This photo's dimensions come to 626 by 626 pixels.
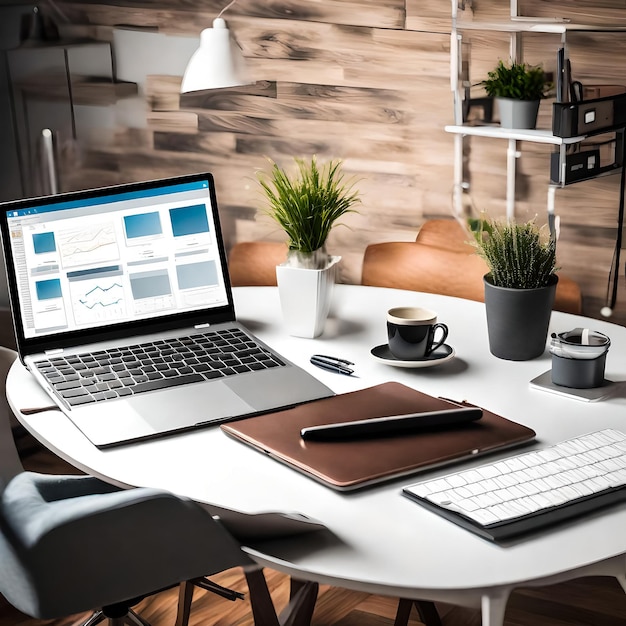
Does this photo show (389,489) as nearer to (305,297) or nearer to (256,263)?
(305,297)

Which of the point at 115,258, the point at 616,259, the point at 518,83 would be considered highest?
the point at 518,83

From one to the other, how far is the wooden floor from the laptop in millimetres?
845

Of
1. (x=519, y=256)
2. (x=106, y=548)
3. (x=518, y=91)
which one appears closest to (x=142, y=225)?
(x=519, y=256)

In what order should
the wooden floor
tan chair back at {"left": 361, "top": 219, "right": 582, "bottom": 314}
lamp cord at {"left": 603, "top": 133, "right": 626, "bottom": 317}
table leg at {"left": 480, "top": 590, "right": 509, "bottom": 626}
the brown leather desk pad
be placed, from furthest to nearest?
lamp cord at {"left": 603, "top": 133, "right": 626, "bottom": 317} < tan chair back at {"left": 361, "top": 219, "right": 582, "bottom": 314} < the wooden floor < the brown leather desk pad < table leg at {"left": 480, "top": 590, "right": 509, "bottom": 626}

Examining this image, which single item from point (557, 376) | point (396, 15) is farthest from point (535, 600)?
point (396, 15)

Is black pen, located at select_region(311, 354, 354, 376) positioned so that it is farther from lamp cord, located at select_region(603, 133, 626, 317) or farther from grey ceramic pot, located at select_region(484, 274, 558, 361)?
lamp cord, located at select_region(603, 133, 626, 317)

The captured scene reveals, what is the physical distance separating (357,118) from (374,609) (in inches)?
64.9

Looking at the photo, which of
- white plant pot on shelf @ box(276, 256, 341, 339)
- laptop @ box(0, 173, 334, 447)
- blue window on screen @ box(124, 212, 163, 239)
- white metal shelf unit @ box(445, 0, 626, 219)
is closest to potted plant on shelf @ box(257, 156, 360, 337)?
white plant pot on shelf @ box(276, 256, 341, 339)

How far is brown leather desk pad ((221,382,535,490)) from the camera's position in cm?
132

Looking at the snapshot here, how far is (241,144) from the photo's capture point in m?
3.49

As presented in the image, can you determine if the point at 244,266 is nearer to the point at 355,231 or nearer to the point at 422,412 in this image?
→ the point at 355,231

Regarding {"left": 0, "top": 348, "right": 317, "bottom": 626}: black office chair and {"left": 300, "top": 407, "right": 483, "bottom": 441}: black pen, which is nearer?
{"left": 0, "top": 348, "right": 317, "bottom": 626}: black office chair

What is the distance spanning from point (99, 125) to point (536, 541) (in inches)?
115

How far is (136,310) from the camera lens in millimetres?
1924
